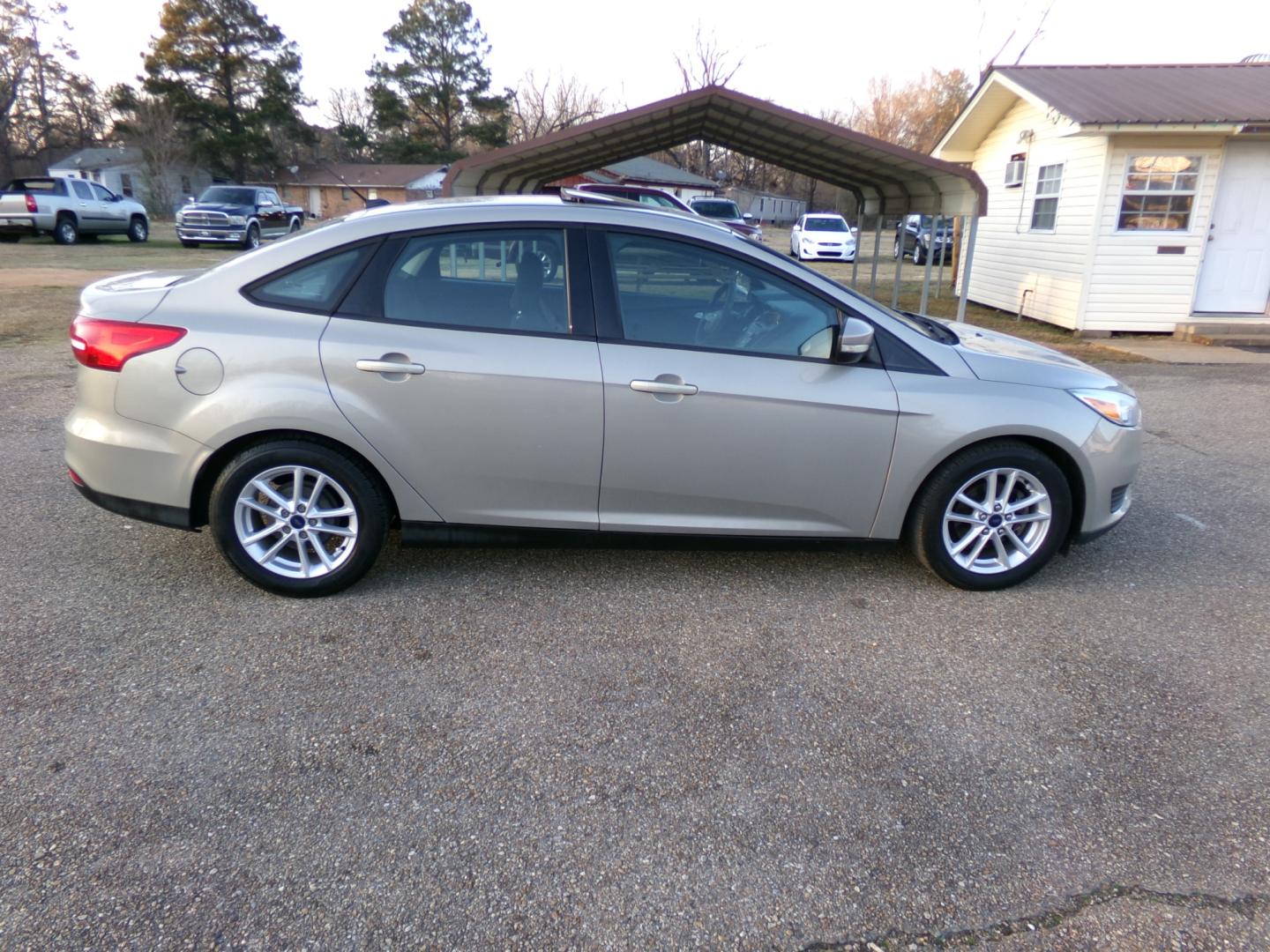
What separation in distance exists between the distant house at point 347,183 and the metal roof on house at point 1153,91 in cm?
4510

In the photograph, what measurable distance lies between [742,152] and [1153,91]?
19.7 feet

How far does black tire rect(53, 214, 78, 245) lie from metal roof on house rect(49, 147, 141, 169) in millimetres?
38866

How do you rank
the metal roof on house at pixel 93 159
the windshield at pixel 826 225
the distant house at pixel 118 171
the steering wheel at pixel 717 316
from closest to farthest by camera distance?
the steering wheel at pixel 717 316 < the windshield at pixel 826 225 < the distant house at pixel 118 171 < the metal roof on house at pixel 93 159

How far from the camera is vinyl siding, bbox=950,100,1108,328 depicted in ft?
40.4

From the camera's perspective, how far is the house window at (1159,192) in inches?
465

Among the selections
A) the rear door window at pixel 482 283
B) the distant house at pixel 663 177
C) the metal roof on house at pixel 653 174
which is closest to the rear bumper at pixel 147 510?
the rear door window at pixel 482 283

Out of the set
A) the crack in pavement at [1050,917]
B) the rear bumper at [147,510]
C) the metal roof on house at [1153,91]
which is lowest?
the crack in pavement at [1050,917]

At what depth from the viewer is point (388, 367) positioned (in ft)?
11.7

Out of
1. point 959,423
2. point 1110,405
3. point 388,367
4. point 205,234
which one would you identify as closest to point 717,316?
point 959,423

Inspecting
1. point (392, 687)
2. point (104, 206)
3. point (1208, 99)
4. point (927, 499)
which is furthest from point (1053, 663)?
point (104, 206)

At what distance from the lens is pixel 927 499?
391cm

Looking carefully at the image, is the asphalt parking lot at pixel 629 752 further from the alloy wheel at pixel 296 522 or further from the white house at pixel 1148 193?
the white house at pixel 1148 193

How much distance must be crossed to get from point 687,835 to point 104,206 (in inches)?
1176

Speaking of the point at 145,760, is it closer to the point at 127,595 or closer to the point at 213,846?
the point at 213,846
